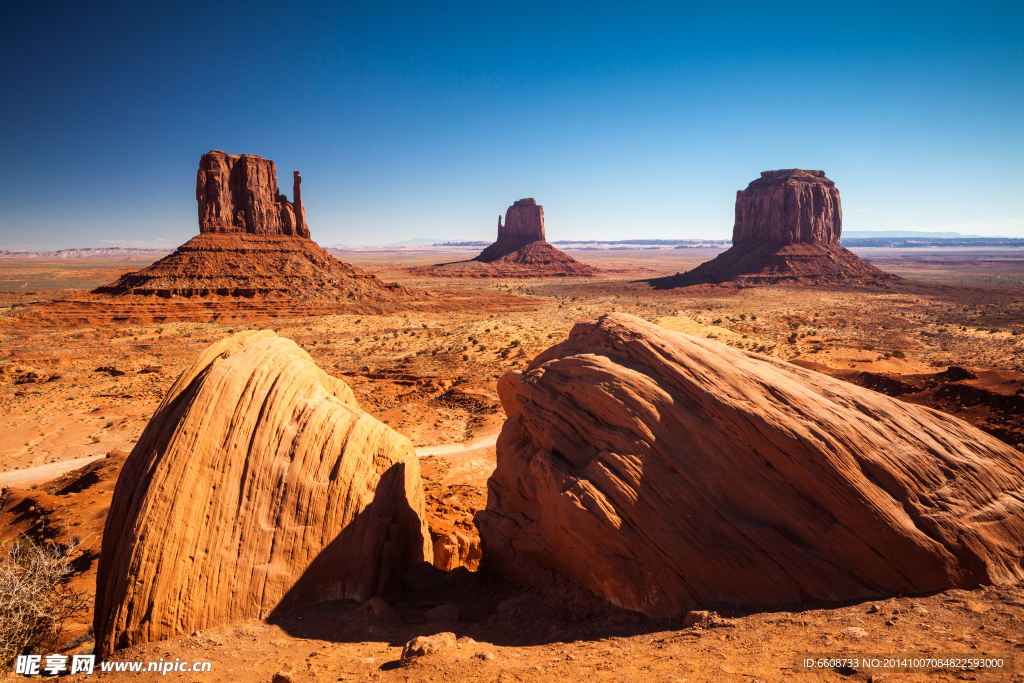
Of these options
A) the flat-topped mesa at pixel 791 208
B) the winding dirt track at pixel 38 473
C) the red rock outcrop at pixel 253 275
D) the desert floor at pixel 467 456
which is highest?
the flat-topped mesa at pixel 791 208

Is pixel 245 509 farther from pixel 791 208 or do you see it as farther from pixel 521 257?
pixel 521 257

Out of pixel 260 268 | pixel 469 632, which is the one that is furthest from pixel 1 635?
pixel 260 268

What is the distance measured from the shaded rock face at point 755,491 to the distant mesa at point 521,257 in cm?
10882

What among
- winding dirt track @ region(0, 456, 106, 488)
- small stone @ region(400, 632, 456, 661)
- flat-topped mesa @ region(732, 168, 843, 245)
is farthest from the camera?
flat-topped mesa @ region(732, 168, 843, 245)

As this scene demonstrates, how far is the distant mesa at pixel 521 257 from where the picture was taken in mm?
121188

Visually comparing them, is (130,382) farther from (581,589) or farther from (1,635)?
(581,589)

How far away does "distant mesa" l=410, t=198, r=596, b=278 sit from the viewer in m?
121

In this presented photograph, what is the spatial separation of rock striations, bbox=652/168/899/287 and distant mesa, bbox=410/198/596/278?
1303 inches

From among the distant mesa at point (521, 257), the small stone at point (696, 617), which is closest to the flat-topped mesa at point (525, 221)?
the distant mesa at point (521, 257)

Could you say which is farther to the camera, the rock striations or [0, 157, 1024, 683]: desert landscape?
the rock striations

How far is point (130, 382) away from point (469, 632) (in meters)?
28.8


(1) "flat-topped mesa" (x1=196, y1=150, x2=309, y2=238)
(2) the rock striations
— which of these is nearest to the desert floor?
(1) "flat-topped mesa" (x1=196, y1=150, x2=309, y2=238)

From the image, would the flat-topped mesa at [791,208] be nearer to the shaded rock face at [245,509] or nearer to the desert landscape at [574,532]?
the desert landscape at [574,532]

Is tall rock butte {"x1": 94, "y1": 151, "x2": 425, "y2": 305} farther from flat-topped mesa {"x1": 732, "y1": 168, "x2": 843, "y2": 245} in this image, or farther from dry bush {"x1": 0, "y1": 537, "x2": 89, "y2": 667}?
flat-topped mesa {"x1": 732, "y1": 168, "x2": 843, "y2": 245}
